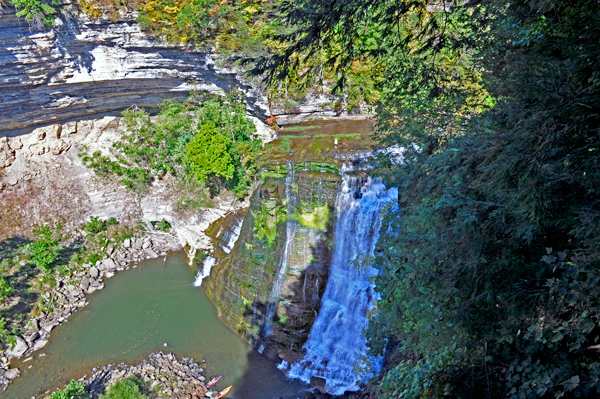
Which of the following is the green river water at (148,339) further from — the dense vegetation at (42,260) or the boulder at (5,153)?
the boulder at (5,153)

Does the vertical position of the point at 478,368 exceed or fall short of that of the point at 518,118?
it falls short

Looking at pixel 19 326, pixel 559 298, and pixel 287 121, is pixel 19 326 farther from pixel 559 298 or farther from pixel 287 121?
pixel 559 298

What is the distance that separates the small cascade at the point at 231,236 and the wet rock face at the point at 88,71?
4833mm

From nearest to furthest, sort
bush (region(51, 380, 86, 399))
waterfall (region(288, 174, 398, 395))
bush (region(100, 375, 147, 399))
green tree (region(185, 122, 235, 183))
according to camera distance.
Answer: bush (region(51, 380, 86, 399)) → bush (region(100, 375, 147, 399)) → waterfall (region(288, 174, 398, 395)) → green tree (region(185, 122, 235, 183))

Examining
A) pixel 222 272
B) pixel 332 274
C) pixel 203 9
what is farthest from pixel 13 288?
pixel 203 9

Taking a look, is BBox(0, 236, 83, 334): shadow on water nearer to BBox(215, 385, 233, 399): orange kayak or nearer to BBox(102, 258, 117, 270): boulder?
BBox(102, 258, 117, 270): boulder

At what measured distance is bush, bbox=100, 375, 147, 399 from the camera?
9.91 m

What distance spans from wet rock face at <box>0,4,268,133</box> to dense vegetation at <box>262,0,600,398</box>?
1167 cm

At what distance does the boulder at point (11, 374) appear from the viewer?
11.2m

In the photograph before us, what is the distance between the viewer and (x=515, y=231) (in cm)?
403

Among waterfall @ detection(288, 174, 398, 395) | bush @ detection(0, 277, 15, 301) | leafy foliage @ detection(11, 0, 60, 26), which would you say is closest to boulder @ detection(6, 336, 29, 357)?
bush @ detection(0, 277, 15, 301)

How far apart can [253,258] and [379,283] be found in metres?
6.69

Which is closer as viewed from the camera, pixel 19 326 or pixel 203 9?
pixel 19 326

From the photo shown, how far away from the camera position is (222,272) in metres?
13.4
